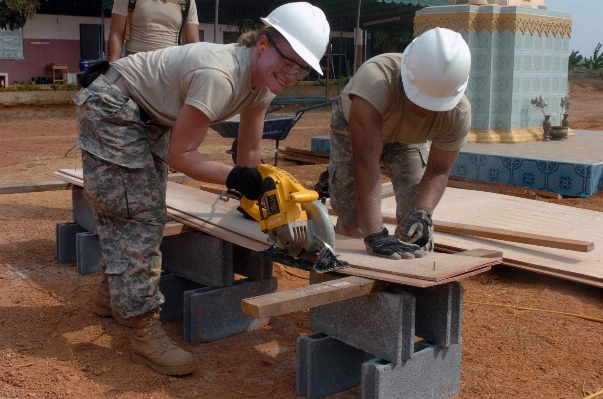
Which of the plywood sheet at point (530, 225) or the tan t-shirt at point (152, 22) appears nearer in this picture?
the plywood sheet at point (530, 225)

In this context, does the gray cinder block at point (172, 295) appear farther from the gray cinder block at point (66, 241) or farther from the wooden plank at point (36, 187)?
the wooden plank at point (36, 187)

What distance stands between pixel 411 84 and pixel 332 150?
950 millimetres

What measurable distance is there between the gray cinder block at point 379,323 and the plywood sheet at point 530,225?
172 centimetres

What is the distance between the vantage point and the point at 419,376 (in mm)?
2900

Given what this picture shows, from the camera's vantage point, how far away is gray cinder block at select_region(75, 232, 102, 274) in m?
4.64

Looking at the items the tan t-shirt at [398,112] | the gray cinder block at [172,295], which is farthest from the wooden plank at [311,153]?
the tan t-shirt at [398,112]

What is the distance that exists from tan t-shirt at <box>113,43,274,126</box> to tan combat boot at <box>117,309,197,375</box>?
974 mm

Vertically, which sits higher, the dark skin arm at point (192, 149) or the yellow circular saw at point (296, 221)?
the dark skin arm at point (192, 149)

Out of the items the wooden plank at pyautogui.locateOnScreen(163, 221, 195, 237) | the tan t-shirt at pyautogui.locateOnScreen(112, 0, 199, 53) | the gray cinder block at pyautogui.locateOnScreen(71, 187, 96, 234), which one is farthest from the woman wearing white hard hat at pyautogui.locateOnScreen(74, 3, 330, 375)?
the tan t-shirt at pyautogui.locateOnScreen(112, 0, 199, 53)

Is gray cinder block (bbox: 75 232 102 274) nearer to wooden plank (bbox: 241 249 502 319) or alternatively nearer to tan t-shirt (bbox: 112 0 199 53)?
tan t-shirt (bbox: 112 0 199 53)

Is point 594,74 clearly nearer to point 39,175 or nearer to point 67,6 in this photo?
point 67,6

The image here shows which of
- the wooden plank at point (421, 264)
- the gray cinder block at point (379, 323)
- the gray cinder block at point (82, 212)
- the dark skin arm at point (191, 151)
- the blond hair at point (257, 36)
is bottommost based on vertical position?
the gray cinder block at point (379, 323)

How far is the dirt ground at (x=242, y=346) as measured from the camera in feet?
10.2

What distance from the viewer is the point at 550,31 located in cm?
879
